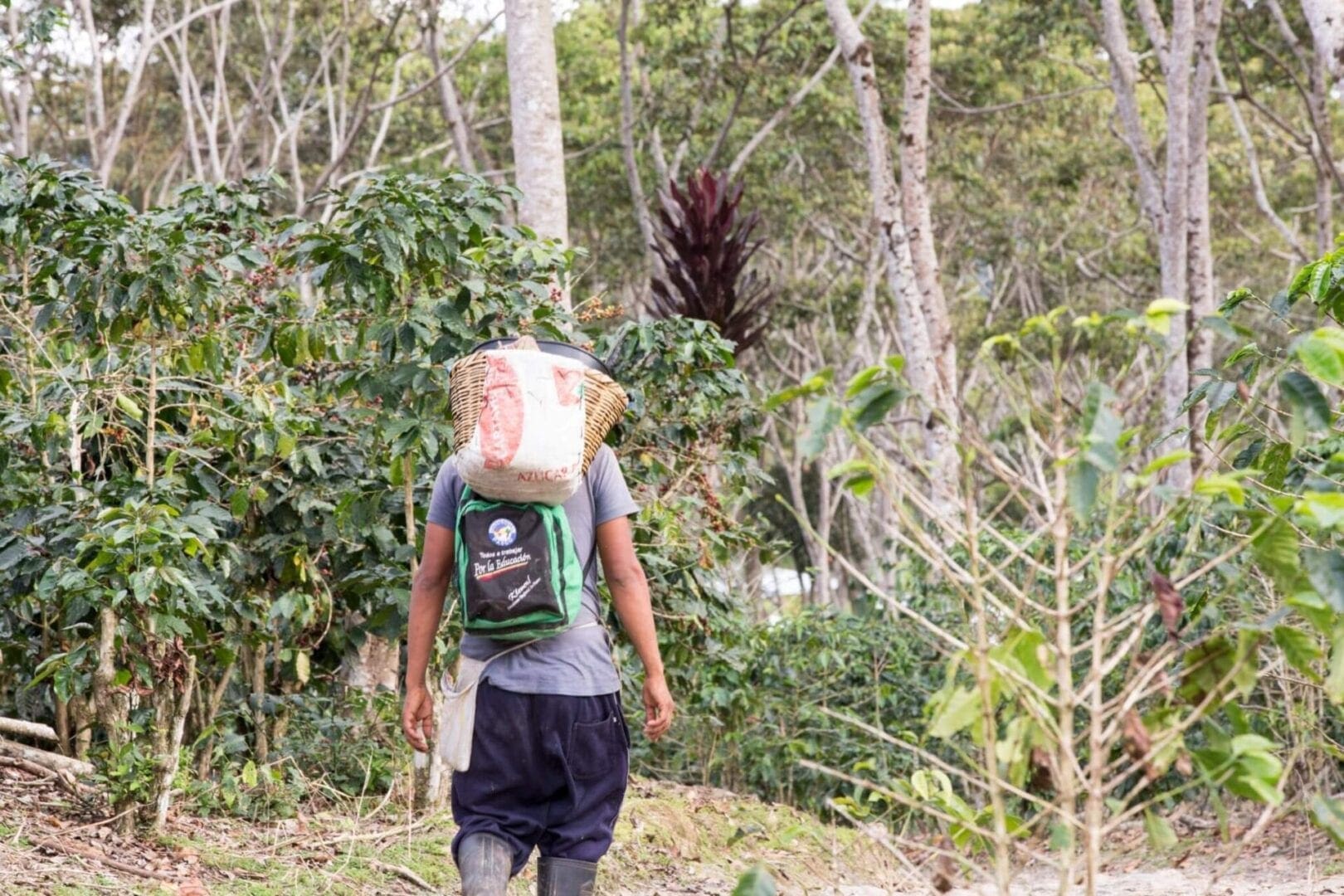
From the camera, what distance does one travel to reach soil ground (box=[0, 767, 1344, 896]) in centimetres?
452

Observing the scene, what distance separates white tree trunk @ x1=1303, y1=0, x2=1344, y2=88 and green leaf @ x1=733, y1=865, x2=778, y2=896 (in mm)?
6528

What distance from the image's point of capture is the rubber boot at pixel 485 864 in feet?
11.2

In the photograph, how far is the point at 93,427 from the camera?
15.7 feet

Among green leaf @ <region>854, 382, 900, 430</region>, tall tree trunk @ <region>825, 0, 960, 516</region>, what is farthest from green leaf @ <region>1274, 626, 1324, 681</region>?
tall tree trunk @ <region>825, 0, 960, 516</region>

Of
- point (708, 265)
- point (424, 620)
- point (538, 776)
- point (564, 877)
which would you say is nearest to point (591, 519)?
point (424, 620)

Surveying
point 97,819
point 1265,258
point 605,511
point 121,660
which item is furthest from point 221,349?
point 1265,258

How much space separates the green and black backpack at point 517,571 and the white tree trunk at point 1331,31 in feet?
18.4

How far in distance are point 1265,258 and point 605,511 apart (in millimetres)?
23564

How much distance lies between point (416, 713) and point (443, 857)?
6.22 feet

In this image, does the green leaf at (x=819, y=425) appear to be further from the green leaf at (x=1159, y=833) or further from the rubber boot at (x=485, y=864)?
the rubber boot at (x=485, y=864)

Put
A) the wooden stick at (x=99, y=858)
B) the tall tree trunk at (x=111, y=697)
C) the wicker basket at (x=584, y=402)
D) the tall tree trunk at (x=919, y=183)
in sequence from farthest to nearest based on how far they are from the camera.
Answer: the tall tree trunk at (x=919, y=183)
the tall tree trunk at (x=111, y=697)
the wooden stick at (x=99, y=858)
the wicker basket at (x=584, y=402)

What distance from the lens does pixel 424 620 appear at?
3.74 meters

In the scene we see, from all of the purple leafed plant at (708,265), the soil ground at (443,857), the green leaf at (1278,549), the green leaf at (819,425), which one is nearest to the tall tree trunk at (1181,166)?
the purple leafed plant at (708,265)

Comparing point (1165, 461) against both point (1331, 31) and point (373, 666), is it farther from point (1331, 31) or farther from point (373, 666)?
point (1331, 31)
